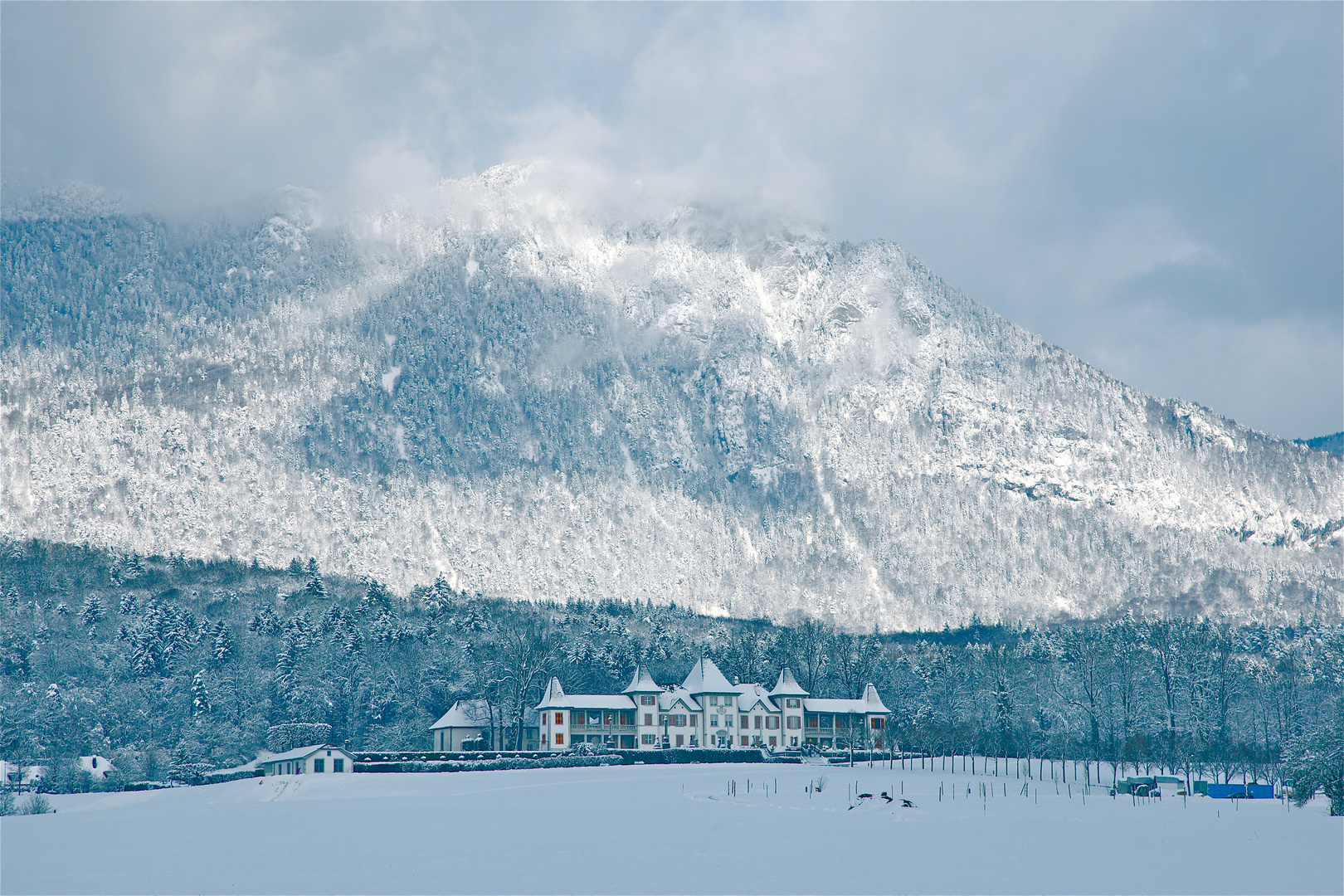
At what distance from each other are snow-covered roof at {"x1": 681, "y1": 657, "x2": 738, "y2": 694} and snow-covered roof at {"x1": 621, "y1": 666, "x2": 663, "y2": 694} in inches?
189

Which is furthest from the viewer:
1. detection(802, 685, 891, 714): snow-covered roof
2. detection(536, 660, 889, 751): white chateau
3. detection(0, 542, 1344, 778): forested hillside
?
detection(802, 685, 891, 714): snow-covered roof

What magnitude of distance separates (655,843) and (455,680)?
84174 mm

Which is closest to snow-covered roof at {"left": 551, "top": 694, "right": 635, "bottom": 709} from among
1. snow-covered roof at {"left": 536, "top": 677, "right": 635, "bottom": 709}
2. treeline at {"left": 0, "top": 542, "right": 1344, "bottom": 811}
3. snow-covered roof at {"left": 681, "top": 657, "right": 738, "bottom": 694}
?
snow-covered roof at {"left": 536, "top": 677, "right": 635, "bottom": 709}

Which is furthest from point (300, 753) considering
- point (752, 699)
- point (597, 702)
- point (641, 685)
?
point (752, 699)

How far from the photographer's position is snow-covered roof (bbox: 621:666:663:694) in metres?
134

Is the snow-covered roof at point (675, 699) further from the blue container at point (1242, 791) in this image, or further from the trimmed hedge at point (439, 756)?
the blue container at point (1242, 791)

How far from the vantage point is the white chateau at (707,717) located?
129250 mm

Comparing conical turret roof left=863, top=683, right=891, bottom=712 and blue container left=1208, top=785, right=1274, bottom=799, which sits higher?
conical turret roof left=863, top=683, right=891, bottom=712

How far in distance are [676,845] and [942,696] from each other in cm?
10097

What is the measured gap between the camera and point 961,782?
96.2m

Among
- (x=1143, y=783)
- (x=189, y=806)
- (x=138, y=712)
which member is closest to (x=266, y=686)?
(x=138, y=712)

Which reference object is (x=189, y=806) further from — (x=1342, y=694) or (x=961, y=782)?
(x=1342, y=694)

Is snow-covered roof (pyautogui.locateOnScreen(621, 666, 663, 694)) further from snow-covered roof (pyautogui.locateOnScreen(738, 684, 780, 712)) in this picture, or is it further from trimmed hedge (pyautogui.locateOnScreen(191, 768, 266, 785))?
trimmed hedge (pyautogui.locateOnScreen(191, 768, 266, 785))

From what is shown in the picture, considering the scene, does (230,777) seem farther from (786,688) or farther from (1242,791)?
(1242,791)
